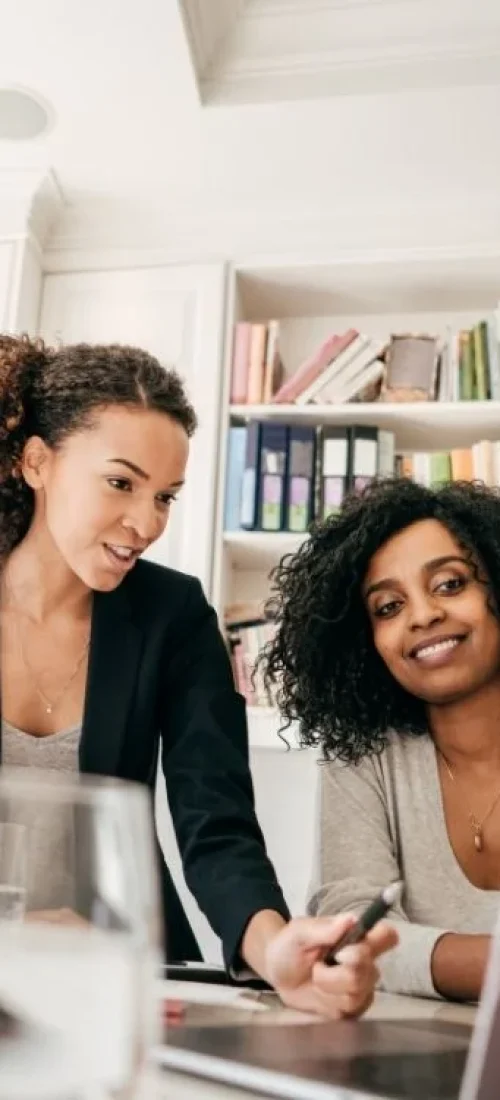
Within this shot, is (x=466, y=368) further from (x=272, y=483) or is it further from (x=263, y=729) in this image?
(x=263, y=729)

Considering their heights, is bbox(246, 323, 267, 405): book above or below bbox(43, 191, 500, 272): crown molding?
below

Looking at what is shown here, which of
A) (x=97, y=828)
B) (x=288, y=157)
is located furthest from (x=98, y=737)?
(x=288, y=157)

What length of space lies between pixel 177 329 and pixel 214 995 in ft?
6.96

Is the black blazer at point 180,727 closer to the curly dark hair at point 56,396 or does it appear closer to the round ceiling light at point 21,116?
the curly dark hair at point 56,396

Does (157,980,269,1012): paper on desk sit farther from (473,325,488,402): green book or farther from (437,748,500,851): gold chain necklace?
(473,325,488,402): green book

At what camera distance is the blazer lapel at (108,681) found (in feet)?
3.37

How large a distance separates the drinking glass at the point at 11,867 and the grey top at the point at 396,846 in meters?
0.76

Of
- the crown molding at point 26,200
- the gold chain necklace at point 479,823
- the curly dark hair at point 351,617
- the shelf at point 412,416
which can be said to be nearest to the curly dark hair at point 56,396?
the curly dark hair at point 351,617

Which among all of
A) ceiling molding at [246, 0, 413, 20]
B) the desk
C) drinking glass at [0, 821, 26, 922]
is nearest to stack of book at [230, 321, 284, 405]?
ceiling molding at [246, 0, 413, 20]

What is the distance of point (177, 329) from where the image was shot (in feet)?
8.43

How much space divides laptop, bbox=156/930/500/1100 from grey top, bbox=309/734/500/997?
1.39 ft

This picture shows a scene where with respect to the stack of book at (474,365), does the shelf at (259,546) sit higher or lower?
lower

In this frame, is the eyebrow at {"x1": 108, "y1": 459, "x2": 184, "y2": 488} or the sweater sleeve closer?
the sweater sleeve

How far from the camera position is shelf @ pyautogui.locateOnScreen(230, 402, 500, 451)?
241 cm
